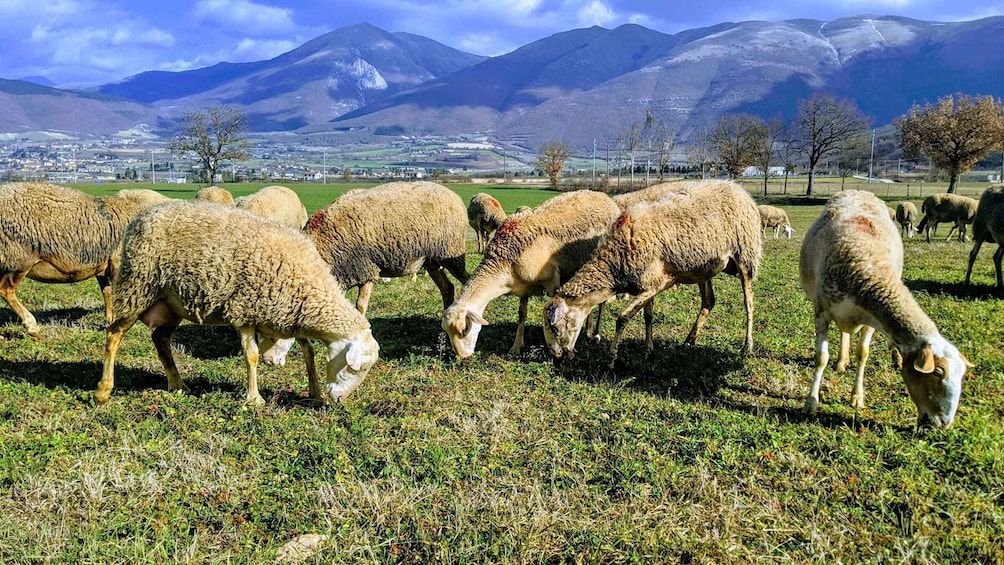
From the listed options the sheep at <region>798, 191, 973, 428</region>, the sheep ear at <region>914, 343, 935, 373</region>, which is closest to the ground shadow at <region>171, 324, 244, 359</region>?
the sheep at <region>798, 191, 973, 428</region>

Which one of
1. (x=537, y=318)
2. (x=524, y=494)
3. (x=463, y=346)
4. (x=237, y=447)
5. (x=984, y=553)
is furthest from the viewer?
(x=537, y=318)

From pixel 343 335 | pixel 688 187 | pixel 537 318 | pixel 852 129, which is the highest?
pixel 852 129

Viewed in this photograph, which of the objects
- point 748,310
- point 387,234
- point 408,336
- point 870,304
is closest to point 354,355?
point 408,336

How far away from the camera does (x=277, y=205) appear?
16.0 meters

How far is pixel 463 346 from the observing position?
8031 millimetres

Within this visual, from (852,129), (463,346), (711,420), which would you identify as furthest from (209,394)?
(852,129)

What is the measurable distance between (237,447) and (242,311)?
145cm

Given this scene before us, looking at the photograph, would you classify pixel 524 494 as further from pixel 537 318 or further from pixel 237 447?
pixel 537 318

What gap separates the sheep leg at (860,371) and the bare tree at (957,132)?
4891 cm

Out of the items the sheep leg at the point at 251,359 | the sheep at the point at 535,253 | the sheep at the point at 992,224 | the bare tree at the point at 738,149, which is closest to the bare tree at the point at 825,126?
the bare tree at the point at 738,149

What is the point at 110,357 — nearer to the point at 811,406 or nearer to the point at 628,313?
the point at 628,313

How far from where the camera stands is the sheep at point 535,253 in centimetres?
847

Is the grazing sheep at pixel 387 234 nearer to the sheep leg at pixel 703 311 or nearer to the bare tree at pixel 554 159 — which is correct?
the sheep leg at pixel 703 311

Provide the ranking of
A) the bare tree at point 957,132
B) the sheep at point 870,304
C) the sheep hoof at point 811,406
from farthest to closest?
1. the bare tree at point 957,132
2. the sheep hoof at point 811,406
3. the sheep at point 870,304
